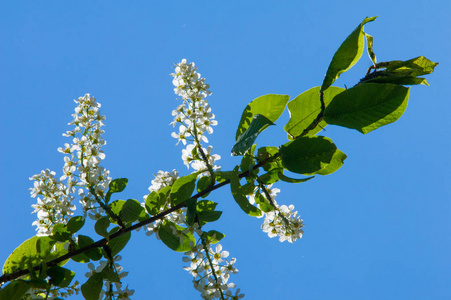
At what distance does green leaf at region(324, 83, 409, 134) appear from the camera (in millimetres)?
1450

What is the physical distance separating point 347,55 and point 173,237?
1088mm

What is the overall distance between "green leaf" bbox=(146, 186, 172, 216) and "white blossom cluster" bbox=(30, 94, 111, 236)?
22 centimetres

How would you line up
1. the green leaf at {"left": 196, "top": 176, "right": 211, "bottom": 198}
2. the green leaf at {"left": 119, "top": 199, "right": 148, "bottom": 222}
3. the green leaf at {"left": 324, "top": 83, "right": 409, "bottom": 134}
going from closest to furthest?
the green leaf at {"left": 324, "top": 83, "right": 409, "bottom": 134} → the green leaf at {"left": 119, "top": 199, "right": 148, "bottom": 222} → the green leaf at {"left": 196, "top": 176, "right": 211, "bottom": 198}

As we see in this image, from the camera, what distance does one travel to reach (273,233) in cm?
206

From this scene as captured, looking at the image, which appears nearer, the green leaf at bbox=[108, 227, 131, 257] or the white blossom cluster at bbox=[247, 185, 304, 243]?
the green leaf at bbox=[108, 227, 131, 257]

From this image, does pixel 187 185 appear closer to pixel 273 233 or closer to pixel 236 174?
pixel 236 174

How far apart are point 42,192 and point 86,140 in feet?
1.11

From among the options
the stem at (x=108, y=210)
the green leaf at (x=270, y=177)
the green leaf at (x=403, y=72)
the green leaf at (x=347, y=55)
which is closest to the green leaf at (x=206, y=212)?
the green leaf at (x=270, y=177)

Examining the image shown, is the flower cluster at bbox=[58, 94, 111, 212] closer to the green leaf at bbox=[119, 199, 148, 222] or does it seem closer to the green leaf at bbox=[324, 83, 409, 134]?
the green leaf at bbox=[119, 199, 148, 222]

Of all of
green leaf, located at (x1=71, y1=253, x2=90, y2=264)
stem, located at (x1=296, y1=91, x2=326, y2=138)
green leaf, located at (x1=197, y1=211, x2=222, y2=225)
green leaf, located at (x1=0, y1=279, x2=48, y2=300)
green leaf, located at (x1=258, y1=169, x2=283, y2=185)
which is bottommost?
green leaf, located at (x1=0, y1=279, x2=48, y2=300)

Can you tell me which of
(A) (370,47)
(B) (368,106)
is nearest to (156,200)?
(B) (368,106)

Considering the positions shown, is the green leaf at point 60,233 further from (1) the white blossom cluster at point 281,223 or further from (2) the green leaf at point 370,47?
(2) the green leaf at point 370,47

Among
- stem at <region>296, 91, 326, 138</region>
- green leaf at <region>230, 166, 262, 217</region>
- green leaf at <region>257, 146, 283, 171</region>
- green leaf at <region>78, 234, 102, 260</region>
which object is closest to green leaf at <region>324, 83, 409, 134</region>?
stem at <region>296, 91, 326, 138</region>

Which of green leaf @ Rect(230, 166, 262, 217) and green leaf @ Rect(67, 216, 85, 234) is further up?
green leaf @ Rect(67, 216, 85, 234)
